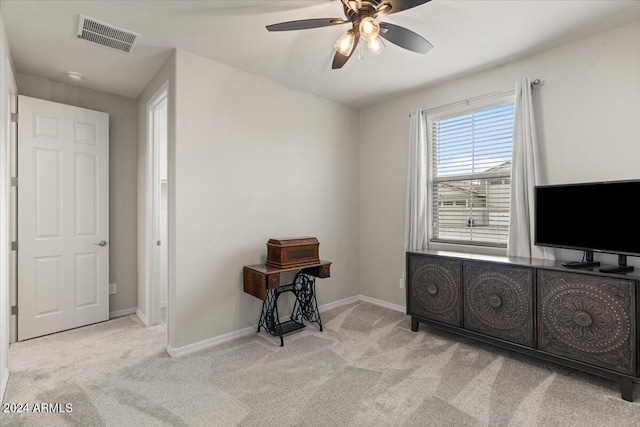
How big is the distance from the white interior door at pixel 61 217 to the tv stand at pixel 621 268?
4564mm

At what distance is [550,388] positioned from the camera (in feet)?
7.22

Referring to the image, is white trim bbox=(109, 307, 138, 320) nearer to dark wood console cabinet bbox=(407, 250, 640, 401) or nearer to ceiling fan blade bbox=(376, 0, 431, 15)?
dark wood console cabinet bbox=(407, 250, 640, 401)

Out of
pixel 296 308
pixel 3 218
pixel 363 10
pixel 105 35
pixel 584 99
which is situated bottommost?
pixel 296 308

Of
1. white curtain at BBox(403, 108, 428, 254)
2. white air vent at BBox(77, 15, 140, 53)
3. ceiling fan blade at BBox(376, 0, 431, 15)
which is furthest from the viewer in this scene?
white curtain at BBox(403, 108, 428, 254)

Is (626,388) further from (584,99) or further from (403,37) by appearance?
(403,37)

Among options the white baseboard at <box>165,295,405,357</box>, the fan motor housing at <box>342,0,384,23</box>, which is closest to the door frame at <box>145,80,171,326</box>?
the white baseboard at <box>165,295,405,357</box>

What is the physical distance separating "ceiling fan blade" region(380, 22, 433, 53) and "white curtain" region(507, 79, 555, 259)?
1.33m

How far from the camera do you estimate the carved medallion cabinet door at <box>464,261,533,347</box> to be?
8.16 feet

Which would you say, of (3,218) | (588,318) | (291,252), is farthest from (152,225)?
(588,318)

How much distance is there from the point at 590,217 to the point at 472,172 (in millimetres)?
1141

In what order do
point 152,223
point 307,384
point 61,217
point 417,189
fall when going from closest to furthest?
point 307,384 → point 61,217 → point 152,223 → point 417,189

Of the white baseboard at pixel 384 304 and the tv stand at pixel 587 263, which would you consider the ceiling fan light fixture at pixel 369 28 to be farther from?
the white baseboard at pixel 384 304

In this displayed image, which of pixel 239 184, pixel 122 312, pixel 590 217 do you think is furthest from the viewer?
pixel 122 312

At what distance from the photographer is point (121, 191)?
3.74 m
